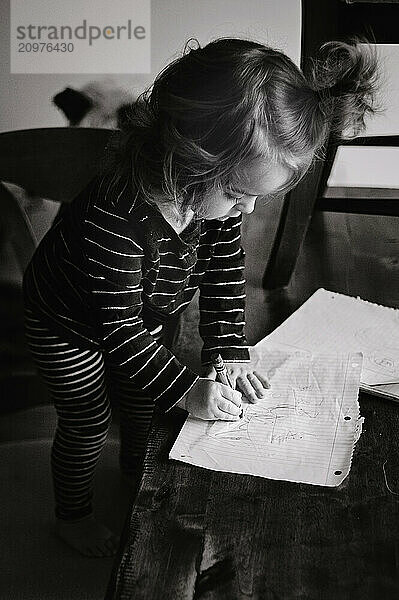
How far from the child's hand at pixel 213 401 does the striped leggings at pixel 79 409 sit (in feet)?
0.73

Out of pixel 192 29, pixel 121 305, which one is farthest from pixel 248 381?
pixel 192 29

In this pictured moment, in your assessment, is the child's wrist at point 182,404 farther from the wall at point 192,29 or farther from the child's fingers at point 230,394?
the wall at point 192,29

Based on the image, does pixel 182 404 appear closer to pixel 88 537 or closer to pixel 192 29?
pixel 88 537

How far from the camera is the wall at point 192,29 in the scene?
1.19 meters

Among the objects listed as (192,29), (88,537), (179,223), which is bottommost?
(88,537)

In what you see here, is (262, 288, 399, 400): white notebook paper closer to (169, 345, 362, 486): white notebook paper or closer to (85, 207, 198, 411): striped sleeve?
(169, 345, 362, 486): white notebook paper

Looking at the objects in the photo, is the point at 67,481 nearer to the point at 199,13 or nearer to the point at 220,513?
the point at 220,513

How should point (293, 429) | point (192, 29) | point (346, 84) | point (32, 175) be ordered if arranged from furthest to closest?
point (32, 175)
point (192, 29)
point (346, 84)
point (293, 429)

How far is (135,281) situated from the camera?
3.10 ft

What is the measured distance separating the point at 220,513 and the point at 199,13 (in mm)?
780

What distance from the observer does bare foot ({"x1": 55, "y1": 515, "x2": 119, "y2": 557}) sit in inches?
49.5

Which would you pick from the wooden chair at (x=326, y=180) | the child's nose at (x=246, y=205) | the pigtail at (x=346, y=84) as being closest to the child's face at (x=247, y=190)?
the child's nose at (x=246, y=205)

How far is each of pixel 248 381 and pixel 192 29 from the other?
1.89ft

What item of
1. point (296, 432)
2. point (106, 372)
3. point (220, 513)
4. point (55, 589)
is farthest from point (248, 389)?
point (55, 589)
